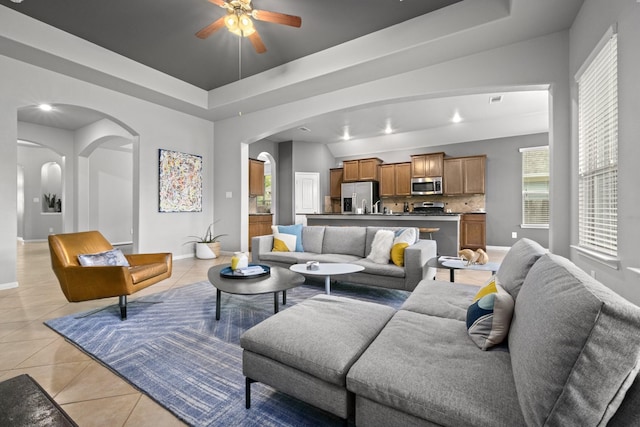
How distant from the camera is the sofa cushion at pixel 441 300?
1754 mm

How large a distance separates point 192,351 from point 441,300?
5.81 ft

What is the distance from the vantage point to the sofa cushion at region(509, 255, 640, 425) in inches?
28.6

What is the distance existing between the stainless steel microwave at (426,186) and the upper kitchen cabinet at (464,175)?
0.16 m

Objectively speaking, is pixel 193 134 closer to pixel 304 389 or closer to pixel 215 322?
pixel 215 322

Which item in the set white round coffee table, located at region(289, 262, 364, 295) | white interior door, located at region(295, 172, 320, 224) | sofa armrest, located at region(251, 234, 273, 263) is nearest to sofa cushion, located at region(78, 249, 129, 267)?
sofa armrest, located at region(251, 234, 273, 263)

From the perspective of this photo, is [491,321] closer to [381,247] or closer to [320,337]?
[320,337]

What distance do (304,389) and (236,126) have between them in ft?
18.4

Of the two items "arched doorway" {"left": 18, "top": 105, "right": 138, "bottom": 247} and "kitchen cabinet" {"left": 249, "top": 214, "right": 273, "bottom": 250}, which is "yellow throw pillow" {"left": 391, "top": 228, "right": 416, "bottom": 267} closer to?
"arched doorway" {"left": 18, "top": 105, "right": 138, "bottom": 247}

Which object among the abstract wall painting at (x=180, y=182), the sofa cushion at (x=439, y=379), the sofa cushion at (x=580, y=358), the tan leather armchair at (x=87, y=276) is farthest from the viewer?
the abstract wall painting at (x=180, y=182)

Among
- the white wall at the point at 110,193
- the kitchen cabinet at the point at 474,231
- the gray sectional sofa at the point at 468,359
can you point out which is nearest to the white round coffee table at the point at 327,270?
the gray sectional sofa at the point at 468,359

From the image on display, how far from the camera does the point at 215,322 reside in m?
2.60

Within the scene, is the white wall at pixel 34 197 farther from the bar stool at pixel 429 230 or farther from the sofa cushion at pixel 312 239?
the bar stool at pixel 429 230

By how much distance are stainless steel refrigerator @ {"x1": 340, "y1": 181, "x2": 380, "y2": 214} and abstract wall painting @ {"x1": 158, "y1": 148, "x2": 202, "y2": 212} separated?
14.0 feet

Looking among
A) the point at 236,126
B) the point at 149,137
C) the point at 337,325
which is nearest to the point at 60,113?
the point at 149,137
